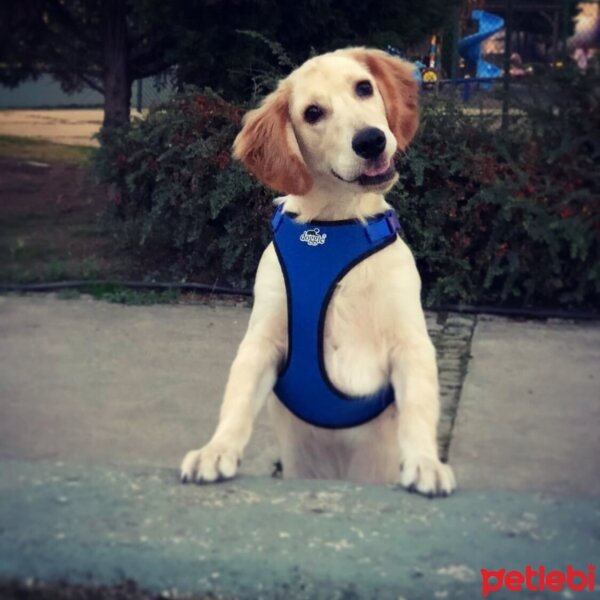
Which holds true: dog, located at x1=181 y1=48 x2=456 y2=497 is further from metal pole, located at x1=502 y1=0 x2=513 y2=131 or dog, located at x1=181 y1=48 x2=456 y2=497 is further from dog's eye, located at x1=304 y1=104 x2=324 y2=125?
metal pole, located at x1=502 y1=0 x2=513 y2=131

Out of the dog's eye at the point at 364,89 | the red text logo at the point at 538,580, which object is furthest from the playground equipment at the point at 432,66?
the red text logo at the point at 538,580

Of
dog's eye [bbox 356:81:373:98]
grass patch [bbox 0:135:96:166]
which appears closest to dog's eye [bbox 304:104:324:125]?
dog's eye [bbox 356:81:373:98]

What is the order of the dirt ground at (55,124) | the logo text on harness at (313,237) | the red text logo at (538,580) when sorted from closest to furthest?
1. the red text logo at (538,580)
2. the logo text on harness at (313,237)
3. the dirt ground at (55,124)

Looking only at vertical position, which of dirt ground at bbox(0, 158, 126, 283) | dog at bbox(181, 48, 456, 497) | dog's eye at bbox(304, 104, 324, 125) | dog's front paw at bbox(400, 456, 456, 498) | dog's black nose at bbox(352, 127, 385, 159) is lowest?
dirt ground at bbox(0, 158, 126, 283)

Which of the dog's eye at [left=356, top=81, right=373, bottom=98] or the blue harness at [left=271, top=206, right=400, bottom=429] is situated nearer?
the blue harness at [left=271, top=206, right=400, bottom=429]

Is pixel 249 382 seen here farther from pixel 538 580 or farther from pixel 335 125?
pixel 538 580

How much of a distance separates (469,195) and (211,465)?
3.95 m

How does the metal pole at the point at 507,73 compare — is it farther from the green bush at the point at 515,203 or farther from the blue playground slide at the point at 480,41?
the blue playground slide at the point at 480,41

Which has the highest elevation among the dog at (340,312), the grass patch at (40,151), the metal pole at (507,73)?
the metal pole at (507,73)

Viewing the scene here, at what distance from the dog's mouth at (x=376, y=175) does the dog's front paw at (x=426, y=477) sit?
72cm

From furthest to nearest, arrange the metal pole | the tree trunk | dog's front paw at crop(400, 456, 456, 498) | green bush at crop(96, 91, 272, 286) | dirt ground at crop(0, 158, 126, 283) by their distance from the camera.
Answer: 1. the tree trunk
2. dirt ground at crop(0, 158, 126, 283)
3. the metal pole
4. green bush at crop(96, 91, 272, 286)
5. dog's front paw at crop(400, 456, 456, 498)

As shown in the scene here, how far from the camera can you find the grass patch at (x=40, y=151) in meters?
12.9

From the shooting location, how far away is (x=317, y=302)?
258cm

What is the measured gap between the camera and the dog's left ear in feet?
9.43
